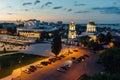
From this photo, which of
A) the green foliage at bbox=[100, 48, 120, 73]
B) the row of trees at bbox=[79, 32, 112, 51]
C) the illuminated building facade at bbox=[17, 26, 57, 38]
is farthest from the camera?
the illuminated building facade at bbox=[17, 26, 57, 38]

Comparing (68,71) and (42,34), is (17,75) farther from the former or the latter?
(42,34)

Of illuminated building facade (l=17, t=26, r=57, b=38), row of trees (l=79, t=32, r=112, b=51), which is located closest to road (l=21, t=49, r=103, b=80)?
row of trees (l=79, t=32, r=112, b=51)

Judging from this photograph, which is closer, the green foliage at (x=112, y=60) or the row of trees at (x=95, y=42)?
the green foliage at (x=112, y=60)

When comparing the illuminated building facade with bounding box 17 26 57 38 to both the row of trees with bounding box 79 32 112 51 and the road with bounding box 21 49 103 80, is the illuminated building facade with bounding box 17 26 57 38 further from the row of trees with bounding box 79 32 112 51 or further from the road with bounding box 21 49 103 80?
the road with bounding box 21 49 103 80

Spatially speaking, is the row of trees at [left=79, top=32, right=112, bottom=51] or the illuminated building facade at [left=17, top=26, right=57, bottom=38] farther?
the illuminated building facade at [left=17, top=26, right=57, bottom=38]

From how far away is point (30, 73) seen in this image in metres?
31.0

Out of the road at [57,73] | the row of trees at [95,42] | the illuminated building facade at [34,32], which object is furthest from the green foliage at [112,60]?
the illuminated building facade at [34,32]

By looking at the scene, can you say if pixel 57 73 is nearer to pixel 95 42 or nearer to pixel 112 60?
pixel 112 60

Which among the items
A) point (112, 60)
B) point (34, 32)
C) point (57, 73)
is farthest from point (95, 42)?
point (34, 32)

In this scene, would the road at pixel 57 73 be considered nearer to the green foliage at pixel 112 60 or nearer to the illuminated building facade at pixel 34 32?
A: the green foliage at pixel 112 60

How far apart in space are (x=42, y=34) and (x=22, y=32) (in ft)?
46.7

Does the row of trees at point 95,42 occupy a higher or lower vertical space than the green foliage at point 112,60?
lower

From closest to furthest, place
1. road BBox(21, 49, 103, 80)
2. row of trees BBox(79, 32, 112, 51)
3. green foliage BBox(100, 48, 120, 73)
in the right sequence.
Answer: road BBox(21, 49, 103, 80) < green foliage BBox(100, 48, 120, 73) < row of trees BBox(79, 32, 112, 51)

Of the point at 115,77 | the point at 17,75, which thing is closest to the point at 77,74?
the point at 17,75
